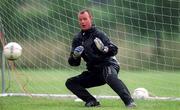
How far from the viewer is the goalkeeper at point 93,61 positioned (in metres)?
9.78

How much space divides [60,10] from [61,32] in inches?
61.3

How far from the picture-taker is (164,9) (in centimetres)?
1505

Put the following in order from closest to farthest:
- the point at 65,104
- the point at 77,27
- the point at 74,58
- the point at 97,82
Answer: the point at 74,58 < the point at 97,82 < the point at 65,104 < the point at 77,27

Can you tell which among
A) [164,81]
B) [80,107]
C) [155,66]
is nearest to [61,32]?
[155,66]

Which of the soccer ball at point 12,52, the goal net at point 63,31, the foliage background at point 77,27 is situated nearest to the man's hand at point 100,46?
the soccer ball at point 12,52

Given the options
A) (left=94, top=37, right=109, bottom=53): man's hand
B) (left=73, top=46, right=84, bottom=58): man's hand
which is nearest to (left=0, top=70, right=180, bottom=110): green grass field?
(left=73, top=46, right=84, bottom=58): man's hand

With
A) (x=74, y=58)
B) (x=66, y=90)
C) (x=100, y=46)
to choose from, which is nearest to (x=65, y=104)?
(x=74, y=58)

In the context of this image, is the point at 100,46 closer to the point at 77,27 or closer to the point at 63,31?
the point at 63,31

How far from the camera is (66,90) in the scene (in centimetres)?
1548

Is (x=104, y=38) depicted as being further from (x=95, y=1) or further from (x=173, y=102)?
(x=95, y=1)

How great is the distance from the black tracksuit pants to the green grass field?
0.66 feet

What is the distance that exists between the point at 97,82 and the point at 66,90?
5.17 m

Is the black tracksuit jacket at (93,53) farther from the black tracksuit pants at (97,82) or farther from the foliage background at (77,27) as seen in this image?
the foliage background at (77,27)

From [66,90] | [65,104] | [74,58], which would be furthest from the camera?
[66,90]
